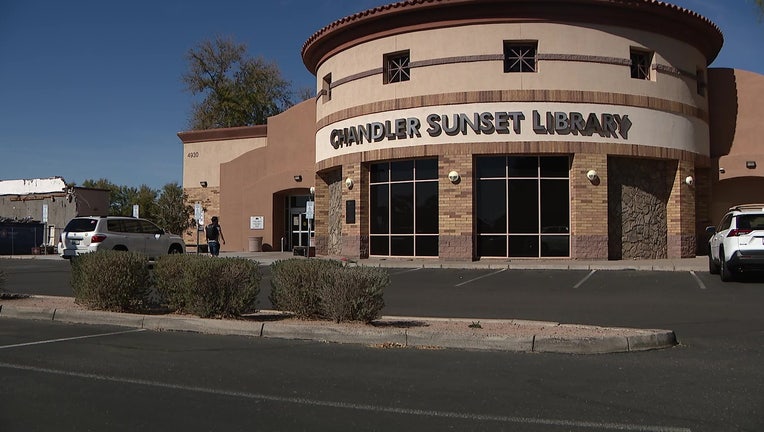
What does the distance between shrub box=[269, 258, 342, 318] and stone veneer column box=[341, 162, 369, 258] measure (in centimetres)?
1468

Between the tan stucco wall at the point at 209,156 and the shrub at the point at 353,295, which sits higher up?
the tan stucco wall at the point at 209,156

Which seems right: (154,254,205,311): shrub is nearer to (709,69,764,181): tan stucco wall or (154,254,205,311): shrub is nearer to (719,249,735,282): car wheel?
(719,249,735,282): car wheel

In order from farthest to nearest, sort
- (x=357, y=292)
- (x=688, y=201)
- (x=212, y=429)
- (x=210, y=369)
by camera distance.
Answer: (x=688, y=201), (x=357, y=292), (x=210, y=369), (x=212, y=429)

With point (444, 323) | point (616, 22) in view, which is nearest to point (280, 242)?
point (616, 22)

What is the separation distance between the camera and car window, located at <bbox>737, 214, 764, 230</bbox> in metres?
15.1

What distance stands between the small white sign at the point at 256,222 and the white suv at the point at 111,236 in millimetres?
8044

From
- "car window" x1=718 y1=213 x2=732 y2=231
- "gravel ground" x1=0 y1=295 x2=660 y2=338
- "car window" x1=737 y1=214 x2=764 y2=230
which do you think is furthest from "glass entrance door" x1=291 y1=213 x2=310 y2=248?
"gravel ground" x1=0 y1=295 x2=660 y2=338

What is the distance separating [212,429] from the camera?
4914 millimetres

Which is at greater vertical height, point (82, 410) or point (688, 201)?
point (688, 201)

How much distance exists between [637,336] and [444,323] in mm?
2645

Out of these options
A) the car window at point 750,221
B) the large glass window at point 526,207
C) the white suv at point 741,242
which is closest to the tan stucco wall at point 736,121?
the large glass window at point 526,207

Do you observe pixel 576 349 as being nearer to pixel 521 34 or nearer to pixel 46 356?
pixel 46 356

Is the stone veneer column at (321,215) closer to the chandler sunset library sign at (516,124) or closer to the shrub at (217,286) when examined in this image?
the chandler sunset library sign at (516,124)

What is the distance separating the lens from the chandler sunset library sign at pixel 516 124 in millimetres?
22000
